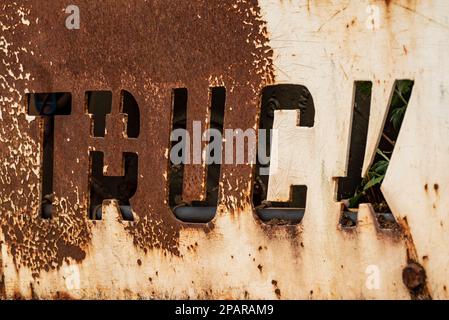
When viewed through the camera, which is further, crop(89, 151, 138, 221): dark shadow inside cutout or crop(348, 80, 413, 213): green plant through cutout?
crop(89, 151, 138, 221): dark shadow inside cutout

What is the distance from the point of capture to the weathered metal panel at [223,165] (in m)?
3.45

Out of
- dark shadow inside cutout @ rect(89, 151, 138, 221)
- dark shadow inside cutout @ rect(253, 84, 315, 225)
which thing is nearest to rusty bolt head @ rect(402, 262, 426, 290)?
dark shadow inside cutout @ rect(253, 84, 315, 225)

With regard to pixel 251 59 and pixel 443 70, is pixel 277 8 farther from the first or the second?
pixel 443 70

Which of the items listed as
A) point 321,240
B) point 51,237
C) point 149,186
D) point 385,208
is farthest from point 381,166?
point 51,237

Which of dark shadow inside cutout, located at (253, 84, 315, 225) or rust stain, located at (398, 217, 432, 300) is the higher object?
dark shadow inside cutout, located at (253, 84, 315, 225)

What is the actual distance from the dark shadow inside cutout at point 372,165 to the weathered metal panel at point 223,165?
9cm

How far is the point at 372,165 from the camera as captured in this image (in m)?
4.03

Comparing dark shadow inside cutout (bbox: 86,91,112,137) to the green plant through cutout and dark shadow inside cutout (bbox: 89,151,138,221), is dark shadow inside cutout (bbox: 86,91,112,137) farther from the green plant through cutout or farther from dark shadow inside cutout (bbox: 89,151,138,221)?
the green plant through cutout

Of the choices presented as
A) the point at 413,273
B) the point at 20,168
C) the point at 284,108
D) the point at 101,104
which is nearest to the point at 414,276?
the point at 413,273

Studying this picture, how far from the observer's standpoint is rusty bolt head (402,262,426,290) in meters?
3.43

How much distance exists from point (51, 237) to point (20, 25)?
2.81 ft

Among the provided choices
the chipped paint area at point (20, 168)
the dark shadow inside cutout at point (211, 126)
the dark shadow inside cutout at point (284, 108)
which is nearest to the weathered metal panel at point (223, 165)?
the chipped paint area at point (20, 168)

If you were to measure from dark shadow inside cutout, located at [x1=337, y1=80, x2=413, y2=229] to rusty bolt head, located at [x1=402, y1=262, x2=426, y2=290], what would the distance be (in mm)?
165

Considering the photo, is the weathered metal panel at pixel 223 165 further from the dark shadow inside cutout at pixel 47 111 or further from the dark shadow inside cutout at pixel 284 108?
the dark shadow inside cutout at pixel 284 108
